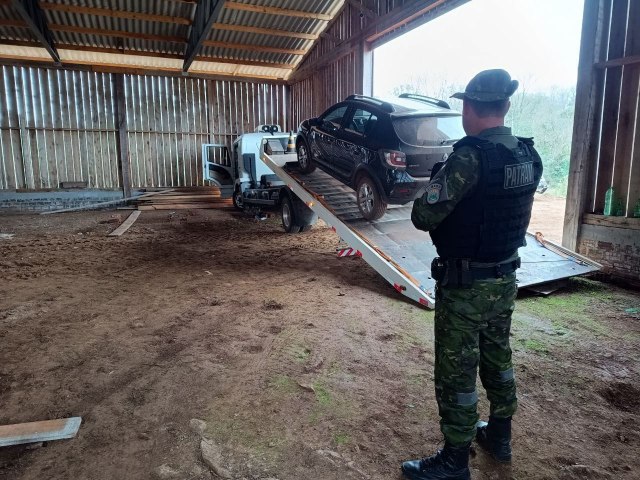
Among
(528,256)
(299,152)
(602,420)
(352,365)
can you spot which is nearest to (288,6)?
(299,152)

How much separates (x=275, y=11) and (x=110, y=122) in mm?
8087

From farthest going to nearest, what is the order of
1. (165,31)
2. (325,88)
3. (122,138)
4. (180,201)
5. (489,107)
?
(122,138), (180,201), (165,31), (325,88), (489,107)

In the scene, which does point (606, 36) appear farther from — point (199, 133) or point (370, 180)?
point (199, 133)

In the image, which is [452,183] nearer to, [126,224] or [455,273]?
[455,273]

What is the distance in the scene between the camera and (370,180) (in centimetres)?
605

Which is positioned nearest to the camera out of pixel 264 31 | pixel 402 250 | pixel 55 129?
pixel 402 250

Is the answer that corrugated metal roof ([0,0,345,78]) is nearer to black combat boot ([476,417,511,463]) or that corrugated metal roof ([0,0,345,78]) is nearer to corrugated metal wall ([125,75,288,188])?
corrugated metal wall ([125,75,288,188])

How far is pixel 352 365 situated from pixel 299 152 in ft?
17.6

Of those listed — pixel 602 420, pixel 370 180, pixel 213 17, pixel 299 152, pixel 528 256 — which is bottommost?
pixel 602 420

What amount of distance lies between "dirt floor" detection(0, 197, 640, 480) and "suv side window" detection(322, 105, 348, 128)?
2.44 m

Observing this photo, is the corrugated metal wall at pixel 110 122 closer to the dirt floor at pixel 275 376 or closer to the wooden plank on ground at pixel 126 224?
the wooden plank on ground at pixel 126 224

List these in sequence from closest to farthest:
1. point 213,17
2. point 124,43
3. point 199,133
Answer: point 213,17 → point 124,43 → point 199,133

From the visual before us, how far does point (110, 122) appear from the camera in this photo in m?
16.5

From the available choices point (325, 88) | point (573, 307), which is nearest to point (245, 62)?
point (325, 88)
